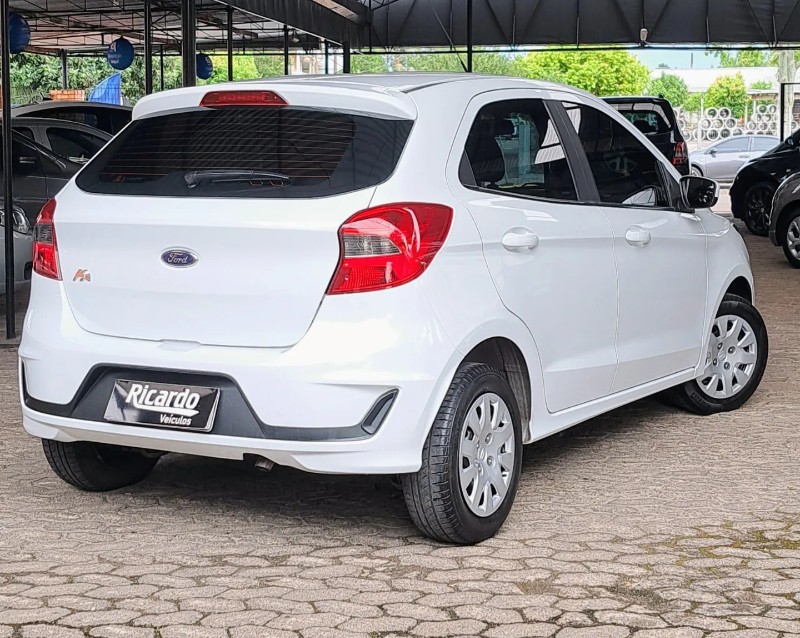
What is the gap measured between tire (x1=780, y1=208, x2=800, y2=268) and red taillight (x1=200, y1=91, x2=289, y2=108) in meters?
11.6

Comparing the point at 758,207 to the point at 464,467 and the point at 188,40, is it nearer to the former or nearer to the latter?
the point at 188,40

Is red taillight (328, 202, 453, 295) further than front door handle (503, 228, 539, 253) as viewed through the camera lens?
No

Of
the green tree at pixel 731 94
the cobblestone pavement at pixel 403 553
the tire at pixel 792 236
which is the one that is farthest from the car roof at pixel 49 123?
the green tree at pixel 731 94

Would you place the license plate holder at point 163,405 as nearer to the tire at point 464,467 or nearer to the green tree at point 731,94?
the tire at point 464,467

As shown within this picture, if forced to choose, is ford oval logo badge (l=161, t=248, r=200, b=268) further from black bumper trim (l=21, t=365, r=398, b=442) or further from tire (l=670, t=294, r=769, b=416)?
tire (l=670, t=294, r=769, b=416)

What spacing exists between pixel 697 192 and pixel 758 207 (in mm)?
13134

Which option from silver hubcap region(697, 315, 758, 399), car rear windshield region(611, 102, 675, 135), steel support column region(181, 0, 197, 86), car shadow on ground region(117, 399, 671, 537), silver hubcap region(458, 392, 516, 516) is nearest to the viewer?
silver hubcap region(458, 392, 516, 516)

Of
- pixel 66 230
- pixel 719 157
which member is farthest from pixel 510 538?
pixel 719 157

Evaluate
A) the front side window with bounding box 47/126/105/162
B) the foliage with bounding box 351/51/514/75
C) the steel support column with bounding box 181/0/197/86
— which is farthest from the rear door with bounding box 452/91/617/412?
the foliage with bounding box 351/51/514/75

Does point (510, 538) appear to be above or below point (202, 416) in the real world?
below

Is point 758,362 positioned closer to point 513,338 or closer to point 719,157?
point 513,338

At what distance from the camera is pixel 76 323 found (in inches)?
184

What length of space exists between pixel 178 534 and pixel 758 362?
357 cm

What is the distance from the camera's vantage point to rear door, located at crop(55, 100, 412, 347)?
430 cm
